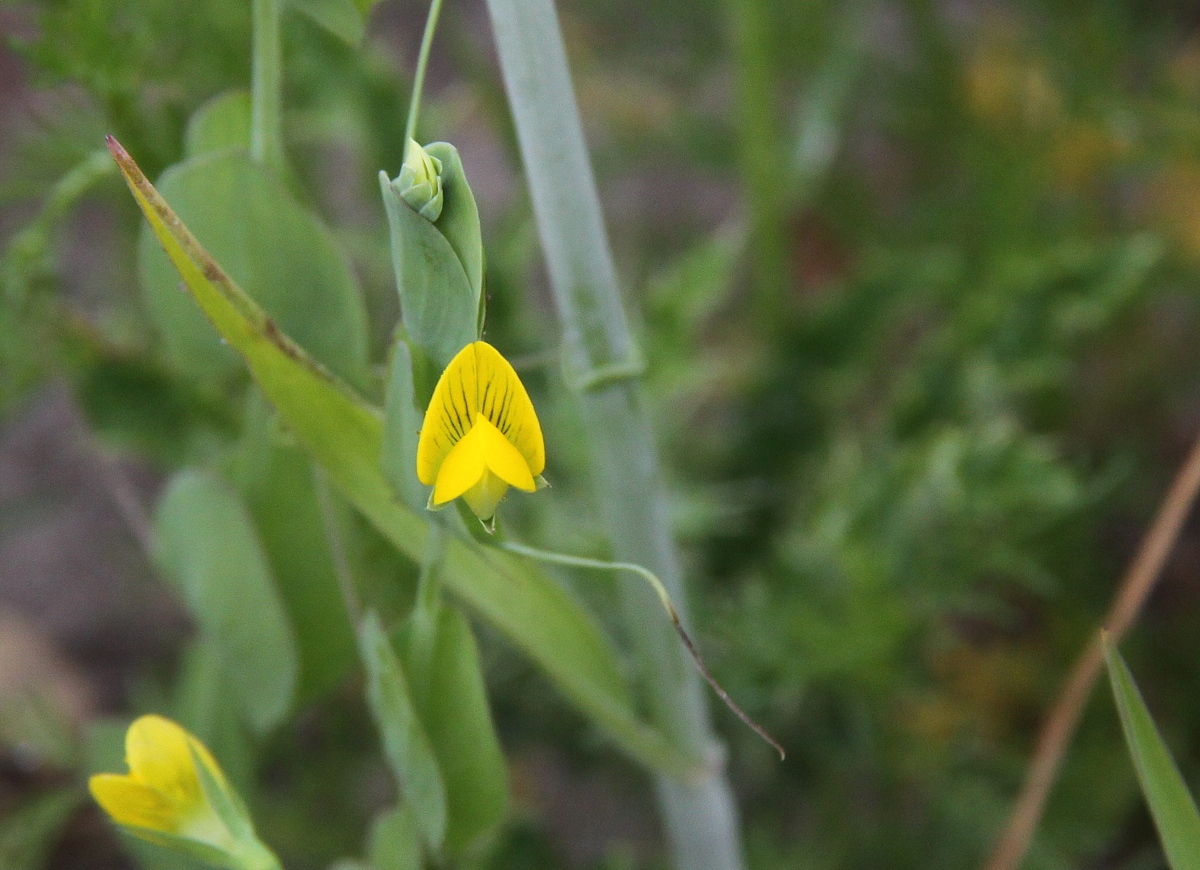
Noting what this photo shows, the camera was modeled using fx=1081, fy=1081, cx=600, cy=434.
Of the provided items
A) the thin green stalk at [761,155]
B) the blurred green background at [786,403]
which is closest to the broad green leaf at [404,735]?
the blurred green background at [786,403]

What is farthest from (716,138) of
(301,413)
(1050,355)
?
(301,413)

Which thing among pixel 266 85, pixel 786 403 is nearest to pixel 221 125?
pixel 266 85

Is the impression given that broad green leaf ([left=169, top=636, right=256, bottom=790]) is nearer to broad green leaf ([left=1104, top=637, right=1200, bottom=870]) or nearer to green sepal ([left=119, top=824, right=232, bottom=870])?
green sepal ([left=119, top=824, right=232, bottom=870])

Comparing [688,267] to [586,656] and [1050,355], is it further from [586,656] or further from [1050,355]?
[586,656]

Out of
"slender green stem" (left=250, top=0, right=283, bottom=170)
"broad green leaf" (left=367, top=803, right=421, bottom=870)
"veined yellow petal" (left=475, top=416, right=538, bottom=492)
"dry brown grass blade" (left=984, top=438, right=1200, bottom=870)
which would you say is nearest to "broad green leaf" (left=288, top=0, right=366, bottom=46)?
"slender green stem" (left=250, top=0, right=283, bottom=170)

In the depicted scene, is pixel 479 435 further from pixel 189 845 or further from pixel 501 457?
pixel 189 845

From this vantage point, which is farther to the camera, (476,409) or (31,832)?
(31,832)
